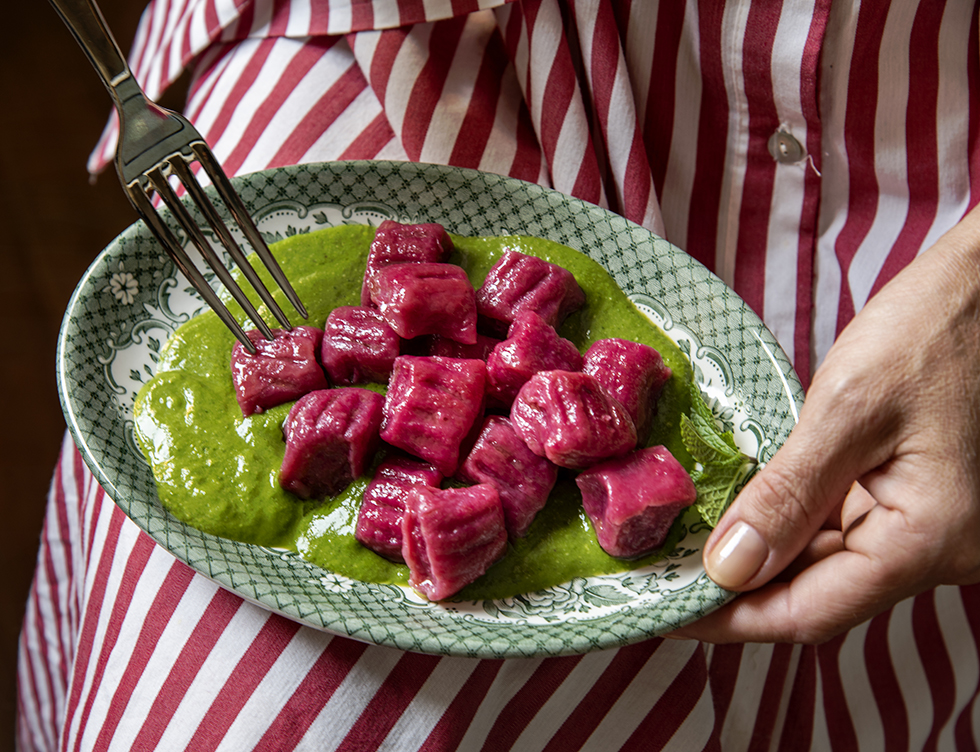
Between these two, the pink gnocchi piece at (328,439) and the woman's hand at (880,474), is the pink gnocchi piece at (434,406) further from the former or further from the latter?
the woman's hand at (880,474)

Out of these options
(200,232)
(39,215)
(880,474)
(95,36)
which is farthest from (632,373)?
(39,215)

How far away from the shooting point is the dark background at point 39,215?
363 cm

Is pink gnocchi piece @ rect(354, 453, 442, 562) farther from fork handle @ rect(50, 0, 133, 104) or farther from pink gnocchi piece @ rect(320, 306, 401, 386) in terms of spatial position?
fork handle @ rect(50, 0, 133, 104)

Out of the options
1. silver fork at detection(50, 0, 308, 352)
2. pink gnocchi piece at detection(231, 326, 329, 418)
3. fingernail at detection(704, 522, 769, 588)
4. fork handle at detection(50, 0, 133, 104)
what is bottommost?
fingernail at detection(704, 522, 769, 588)

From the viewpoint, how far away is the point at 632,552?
187 cm

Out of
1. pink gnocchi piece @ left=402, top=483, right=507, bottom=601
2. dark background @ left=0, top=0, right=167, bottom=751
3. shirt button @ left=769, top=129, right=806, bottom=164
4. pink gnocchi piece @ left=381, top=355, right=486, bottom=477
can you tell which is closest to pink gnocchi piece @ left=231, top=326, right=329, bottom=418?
pink gnocchi piece @ left=381, top=355, right=486, bottom=477

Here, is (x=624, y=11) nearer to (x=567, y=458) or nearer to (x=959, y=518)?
(x=567, y=458)

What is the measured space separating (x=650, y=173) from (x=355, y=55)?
3.65ft

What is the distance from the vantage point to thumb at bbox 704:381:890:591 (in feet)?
5.37

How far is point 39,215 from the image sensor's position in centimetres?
381

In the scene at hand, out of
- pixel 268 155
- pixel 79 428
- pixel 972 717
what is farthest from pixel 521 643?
pixel 972 717

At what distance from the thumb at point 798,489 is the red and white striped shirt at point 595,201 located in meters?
0.49

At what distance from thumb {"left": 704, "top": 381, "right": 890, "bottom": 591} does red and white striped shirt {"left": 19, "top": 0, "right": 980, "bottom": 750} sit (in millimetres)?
492

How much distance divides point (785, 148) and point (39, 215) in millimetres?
3501
